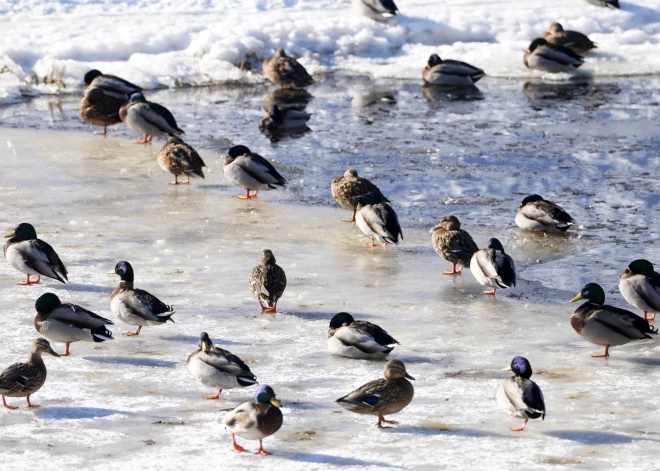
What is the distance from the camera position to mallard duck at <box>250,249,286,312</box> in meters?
10.4

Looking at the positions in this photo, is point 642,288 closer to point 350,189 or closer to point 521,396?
point 521,396

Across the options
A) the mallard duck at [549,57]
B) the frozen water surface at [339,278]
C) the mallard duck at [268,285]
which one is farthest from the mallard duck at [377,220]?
the mallard duck at [549,57]

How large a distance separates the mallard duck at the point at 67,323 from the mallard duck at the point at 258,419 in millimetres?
2160

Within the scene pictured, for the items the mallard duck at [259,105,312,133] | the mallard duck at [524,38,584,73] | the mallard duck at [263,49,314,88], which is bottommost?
the mallard duck at [259,105,312,133]

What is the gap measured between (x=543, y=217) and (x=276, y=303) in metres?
3.88

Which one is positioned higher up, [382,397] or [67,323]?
[382,397]

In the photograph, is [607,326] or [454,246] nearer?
[607,326]

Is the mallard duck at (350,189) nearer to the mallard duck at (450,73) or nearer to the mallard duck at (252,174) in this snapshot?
the mallard duck at (252,174)

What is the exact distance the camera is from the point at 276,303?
1055 centimetres

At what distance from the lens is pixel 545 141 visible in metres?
18.0

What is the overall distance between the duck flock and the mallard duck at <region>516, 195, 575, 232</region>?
1cm

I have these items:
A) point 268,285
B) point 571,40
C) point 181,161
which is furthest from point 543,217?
point 571,40

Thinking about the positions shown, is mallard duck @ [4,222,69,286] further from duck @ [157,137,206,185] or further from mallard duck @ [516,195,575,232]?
mallard duck @ [516,195,575,232]

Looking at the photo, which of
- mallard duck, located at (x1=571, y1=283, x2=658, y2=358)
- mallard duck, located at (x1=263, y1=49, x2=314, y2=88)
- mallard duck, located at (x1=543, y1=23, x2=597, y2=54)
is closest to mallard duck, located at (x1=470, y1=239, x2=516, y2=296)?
mallard duck, located at (x1=571, y1=283, x2=658, y2=358)
